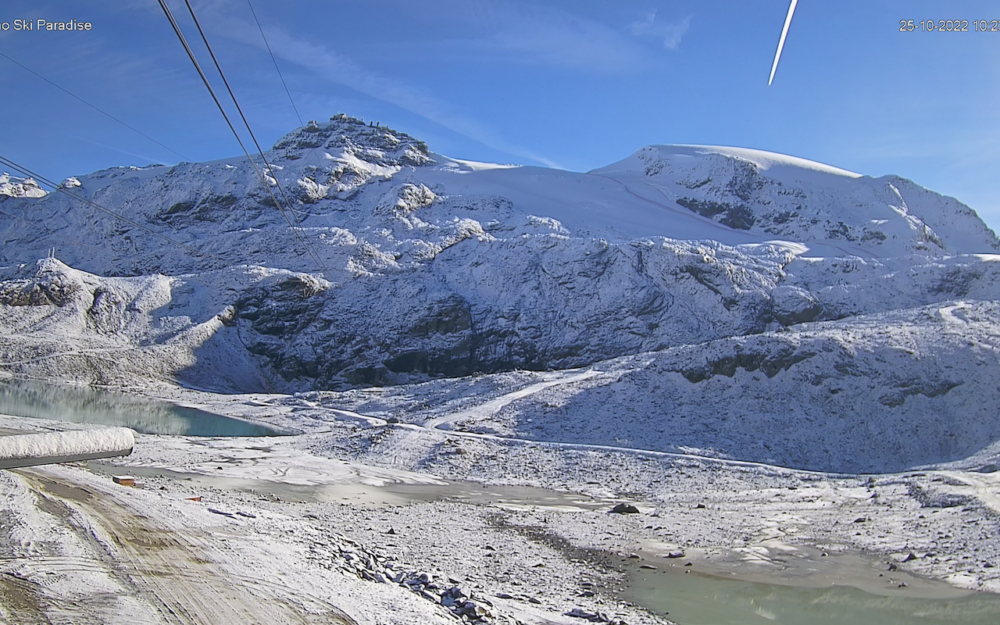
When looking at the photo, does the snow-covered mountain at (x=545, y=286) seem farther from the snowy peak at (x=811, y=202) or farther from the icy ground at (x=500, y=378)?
the snowy peak at (x=811, y=202)

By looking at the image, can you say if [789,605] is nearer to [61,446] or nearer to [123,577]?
[123,577]

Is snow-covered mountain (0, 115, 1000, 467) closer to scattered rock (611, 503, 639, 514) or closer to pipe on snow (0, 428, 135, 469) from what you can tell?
scattered rock (611, 503, 639, 514)

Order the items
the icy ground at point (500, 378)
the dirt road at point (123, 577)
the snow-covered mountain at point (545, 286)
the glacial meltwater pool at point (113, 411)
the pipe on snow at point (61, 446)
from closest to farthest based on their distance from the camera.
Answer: the pipe on snow at point (61, 446) < the dirt road at point (123, 577) < the icy ground at point (500, 378) < the snow-covered mountain at point (545, 286) < the glacial meltwater pool at point (113, 411)

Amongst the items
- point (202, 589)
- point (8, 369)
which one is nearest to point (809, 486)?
point (202, 589)

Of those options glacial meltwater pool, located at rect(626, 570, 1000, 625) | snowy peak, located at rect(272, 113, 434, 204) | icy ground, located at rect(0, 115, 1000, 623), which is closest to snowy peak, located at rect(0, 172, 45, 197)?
icy ground, located at rect(0, 115, 1000, 623)

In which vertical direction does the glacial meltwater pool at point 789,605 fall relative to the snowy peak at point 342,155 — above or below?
below

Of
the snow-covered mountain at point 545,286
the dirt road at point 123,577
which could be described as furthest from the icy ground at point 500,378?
the snow-covered mountain at point 545,286

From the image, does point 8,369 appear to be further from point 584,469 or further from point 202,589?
point 202,589
